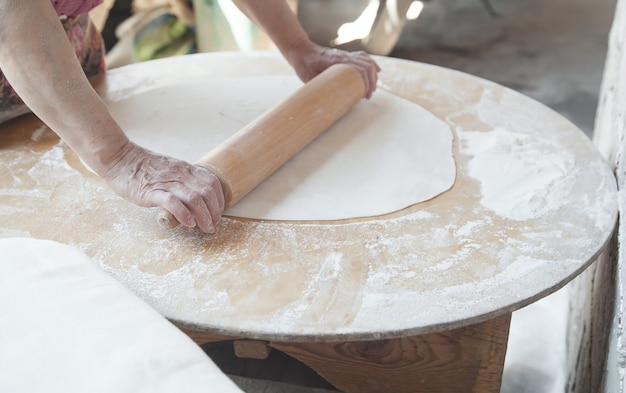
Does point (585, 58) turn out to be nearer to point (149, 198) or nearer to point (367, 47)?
point (367, 47)

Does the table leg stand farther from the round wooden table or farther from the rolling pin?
the rolling pin

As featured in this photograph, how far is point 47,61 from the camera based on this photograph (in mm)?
1154

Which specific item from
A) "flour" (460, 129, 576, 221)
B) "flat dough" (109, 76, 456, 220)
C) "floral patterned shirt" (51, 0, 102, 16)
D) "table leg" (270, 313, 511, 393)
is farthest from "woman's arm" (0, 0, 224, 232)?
"flour" (460, 129, 576, 221)

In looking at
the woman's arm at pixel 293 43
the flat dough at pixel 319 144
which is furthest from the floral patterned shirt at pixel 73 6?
the woman's arm at pixel 293 43

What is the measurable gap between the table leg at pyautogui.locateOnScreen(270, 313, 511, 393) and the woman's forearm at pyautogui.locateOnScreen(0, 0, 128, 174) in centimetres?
52

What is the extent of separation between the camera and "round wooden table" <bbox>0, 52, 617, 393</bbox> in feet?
3.25

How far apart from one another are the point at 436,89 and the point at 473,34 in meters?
2.95

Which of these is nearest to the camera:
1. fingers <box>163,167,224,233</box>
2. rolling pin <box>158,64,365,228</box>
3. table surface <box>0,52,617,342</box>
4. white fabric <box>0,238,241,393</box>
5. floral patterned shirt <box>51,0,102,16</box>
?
white fabric <box>0,238,241,393</box>

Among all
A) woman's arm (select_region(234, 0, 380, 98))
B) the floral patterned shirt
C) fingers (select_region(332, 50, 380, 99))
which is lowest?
fingers (select_region(332, 50, 380, 99))

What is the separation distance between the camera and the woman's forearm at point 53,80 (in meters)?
1.14

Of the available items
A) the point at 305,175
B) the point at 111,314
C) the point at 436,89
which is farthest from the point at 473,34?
the point at 111,314

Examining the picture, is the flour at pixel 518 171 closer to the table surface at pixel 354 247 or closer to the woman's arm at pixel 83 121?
the table surface at pixel 354 247

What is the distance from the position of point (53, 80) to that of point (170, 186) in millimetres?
287

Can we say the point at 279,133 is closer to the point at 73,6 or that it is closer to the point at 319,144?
the point at 319,144
